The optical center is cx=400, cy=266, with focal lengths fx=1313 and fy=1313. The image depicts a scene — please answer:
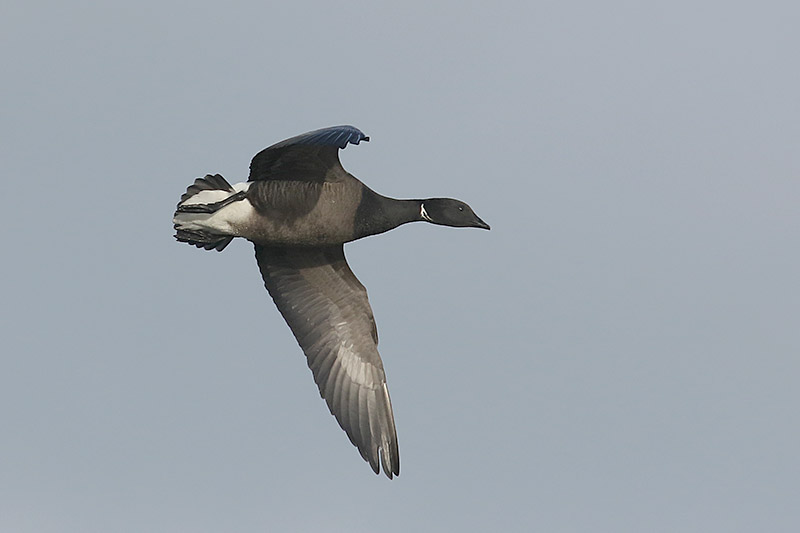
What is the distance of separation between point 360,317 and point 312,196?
62.1 inches

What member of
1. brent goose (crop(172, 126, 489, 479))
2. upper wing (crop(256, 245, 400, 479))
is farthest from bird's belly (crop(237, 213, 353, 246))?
upper wing (crop(256, 245, 400, 479))

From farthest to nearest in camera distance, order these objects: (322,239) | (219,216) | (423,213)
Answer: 1. (423,213)
2. (322,239)
3. (219,216)

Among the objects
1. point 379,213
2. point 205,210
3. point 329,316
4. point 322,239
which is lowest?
point 329,316

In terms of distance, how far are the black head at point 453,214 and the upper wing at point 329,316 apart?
3.42 feet

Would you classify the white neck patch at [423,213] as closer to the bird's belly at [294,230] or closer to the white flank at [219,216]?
the bird's belly at [294,230]

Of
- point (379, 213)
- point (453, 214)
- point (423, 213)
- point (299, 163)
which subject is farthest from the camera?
point (453, 214)

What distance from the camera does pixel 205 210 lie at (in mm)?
12547

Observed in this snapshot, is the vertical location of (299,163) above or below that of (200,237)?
above

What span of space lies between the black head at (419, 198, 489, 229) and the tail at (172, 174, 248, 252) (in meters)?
2.02

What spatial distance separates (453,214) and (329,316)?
5.41 ft

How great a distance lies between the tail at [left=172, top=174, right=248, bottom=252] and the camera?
12531 mm

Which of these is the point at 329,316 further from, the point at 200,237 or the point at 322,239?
the point at 200,237

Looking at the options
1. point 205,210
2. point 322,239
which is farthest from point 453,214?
point 205,210

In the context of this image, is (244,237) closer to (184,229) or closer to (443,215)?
(184,229)
